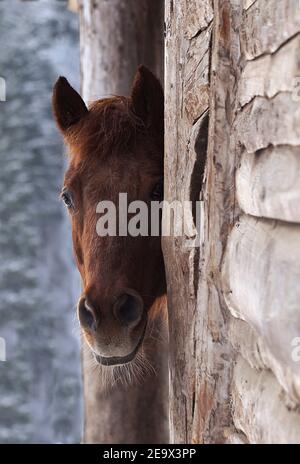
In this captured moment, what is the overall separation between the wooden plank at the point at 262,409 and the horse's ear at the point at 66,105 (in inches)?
49.7

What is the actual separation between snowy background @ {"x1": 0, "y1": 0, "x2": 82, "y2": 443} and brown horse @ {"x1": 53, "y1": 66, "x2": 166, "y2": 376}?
331 centimetres

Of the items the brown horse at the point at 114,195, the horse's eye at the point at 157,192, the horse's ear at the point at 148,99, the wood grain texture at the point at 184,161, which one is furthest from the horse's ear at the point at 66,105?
the wood grain texture at the point at 184,161

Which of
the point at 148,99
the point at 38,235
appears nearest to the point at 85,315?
the point at 148,99

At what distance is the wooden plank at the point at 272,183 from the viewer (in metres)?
0.90

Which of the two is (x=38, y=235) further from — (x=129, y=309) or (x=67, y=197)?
(x=129, y=309)

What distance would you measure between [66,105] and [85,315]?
0.80m

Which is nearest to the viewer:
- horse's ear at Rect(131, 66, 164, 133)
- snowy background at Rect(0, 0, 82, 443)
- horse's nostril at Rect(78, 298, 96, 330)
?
horse's nostril at Rect(78, 298, 96, 330)

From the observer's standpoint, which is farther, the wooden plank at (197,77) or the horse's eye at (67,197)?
the horse's eye at (67,197)

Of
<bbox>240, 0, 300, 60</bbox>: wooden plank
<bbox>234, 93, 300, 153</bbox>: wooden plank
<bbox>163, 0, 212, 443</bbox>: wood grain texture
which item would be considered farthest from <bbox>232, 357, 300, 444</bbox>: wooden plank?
<bbox>240, 0, 300, 60</bbox>: wooden plank

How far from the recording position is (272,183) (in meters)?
0.97

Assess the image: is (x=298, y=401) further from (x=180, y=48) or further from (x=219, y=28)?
(x=180, y=48)

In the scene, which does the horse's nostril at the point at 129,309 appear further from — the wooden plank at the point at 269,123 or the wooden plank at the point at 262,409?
the wooden plank at the point at 269,123

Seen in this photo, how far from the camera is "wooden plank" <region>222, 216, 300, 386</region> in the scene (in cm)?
88

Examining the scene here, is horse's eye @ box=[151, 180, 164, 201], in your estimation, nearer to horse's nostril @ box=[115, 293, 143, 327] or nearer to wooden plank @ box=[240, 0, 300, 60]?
horse's nostril @ box=[115, 293, 143, 327]
